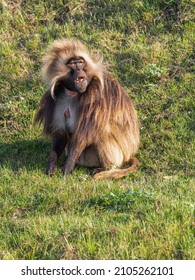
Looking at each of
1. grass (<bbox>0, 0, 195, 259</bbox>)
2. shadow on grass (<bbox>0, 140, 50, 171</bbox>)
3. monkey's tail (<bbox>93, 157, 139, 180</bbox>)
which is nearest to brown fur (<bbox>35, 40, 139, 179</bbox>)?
monkey's tail (<bbox>93, 157, 139, 180</bbox>)

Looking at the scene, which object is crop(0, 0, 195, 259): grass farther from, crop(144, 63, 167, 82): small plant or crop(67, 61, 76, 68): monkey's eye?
crop(67, 61, 76, 68): monkey's eye

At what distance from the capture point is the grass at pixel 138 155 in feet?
16.0

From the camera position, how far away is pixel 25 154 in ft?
26.4

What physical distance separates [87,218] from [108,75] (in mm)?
2536

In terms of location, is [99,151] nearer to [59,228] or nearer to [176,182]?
[176,182]

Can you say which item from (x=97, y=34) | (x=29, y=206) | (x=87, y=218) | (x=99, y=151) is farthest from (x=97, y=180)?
(x=97, y=34)

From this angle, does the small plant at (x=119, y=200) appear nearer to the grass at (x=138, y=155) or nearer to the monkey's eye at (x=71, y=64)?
the grass at (x=138, y=155)

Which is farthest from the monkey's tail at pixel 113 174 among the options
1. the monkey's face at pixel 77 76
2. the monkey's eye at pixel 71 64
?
the monkey's eye at pixel 71 64

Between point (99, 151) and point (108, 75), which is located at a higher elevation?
point (108, 75)

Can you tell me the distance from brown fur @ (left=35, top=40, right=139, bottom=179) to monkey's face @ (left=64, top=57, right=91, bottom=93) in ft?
0.16

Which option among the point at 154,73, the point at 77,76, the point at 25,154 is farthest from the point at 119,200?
the point at 154,73

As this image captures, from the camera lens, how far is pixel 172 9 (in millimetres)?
9797

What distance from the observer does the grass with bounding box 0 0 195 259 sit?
16.0ft
